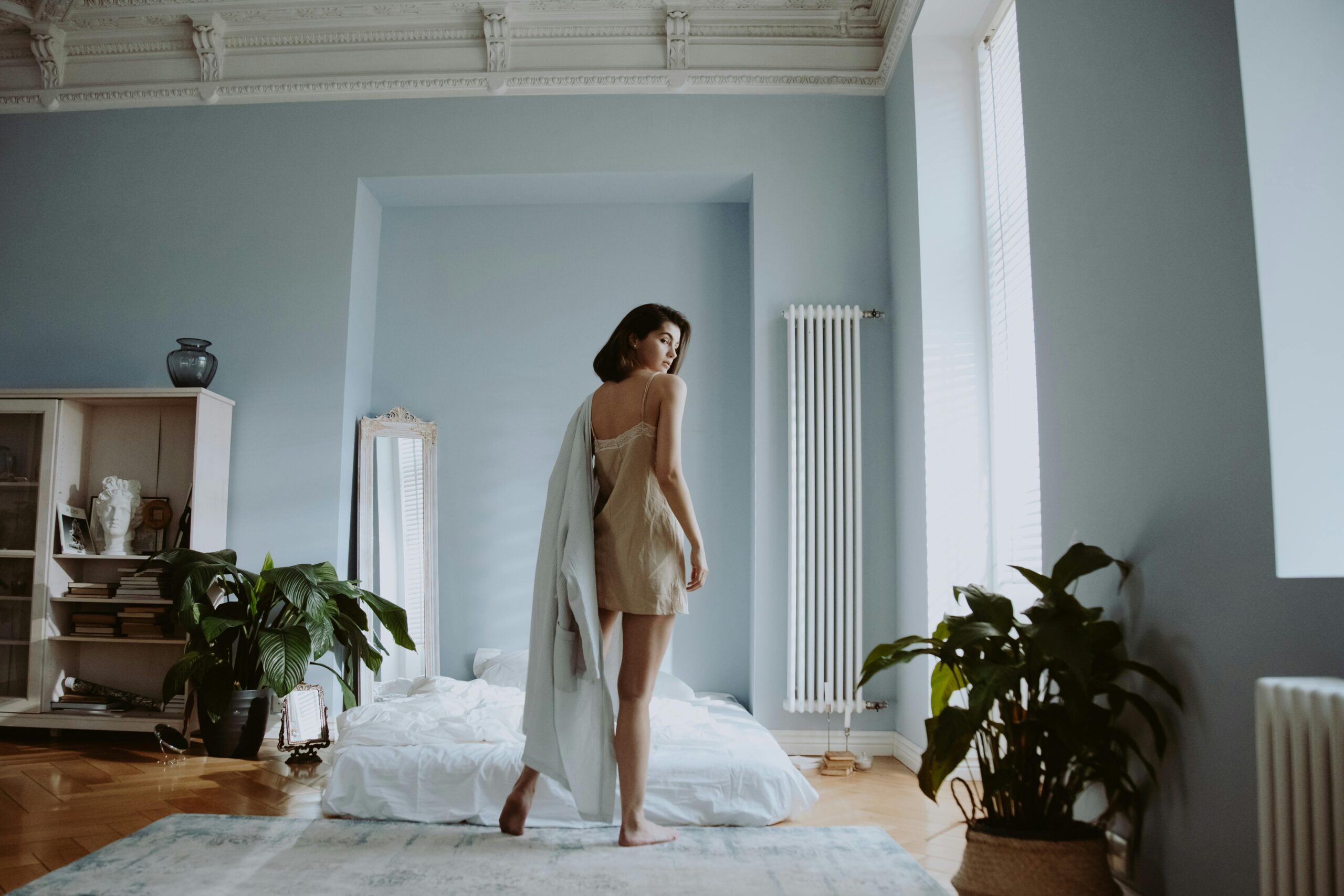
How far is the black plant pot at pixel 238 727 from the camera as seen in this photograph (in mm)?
3225

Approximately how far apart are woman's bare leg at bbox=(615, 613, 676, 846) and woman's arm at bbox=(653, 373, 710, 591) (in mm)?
170

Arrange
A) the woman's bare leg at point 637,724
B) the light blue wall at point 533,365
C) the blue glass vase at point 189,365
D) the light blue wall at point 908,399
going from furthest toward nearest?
the light blue wall at point 533,365 < the blue glass vase at point 189,365 < the light blue wall at point 908,399 < the woman's bare leg at point 637,724

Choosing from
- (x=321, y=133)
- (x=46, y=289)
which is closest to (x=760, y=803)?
(x=321, y=133)

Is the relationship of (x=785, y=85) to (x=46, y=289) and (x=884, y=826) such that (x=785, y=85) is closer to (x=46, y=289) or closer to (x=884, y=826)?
(x=884, y=826)

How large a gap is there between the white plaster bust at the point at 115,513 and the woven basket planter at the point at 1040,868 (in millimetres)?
3456

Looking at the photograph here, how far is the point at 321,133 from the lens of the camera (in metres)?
4.05

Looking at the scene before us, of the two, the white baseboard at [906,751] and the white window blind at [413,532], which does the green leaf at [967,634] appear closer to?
the white baseboard at [906,751]

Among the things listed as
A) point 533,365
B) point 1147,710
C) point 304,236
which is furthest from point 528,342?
point 1147,710

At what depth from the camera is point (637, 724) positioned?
216 cm

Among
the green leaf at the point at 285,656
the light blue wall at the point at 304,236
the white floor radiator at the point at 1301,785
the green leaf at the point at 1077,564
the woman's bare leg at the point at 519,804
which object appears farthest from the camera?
the light blue wall at the point at 304,236

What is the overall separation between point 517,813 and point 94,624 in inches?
93.7

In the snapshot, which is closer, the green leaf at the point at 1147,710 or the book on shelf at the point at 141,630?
the green leaf at the point at 1147,710

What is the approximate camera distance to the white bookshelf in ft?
11.5

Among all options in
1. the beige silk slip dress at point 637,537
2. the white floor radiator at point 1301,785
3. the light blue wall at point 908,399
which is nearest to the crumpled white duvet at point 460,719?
the beige silk slip dress at point 637,537
